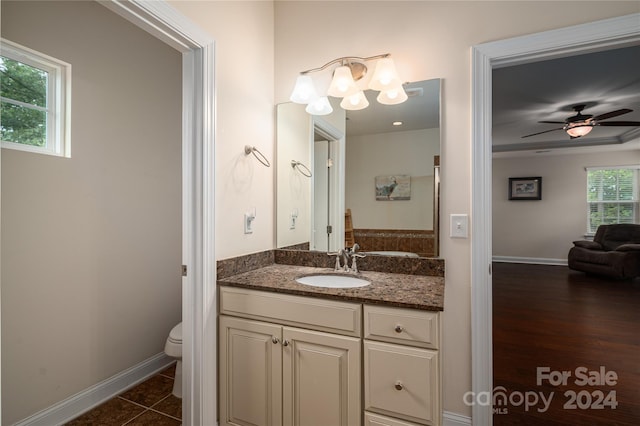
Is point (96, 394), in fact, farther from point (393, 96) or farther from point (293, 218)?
point (393, 96)

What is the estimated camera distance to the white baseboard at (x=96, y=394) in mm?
1795

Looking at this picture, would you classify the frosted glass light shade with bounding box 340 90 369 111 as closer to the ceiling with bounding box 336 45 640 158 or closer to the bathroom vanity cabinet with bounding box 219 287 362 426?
the ceiling with bounding box 336 45 640 158

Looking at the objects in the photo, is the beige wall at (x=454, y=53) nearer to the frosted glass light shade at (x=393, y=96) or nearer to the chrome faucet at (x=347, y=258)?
the frosted glass light shade at (x=393, y=96)

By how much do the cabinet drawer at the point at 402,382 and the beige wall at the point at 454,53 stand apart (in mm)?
474

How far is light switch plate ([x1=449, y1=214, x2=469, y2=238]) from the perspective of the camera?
5.57 feet

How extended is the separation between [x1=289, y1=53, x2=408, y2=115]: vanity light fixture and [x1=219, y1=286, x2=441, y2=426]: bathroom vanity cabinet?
46.1 inches

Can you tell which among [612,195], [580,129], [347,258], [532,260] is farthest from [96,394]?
[612,195]

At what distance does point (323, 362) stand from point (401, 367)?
0.34 metres

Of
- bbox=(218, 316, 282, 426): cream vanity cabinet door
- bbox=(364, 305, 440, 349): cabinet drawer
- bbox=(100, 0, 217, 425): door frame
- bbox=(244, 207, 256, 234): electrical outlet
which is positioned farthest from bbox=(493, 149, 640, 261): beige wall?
bbox=(100, 0, 217, 425): door frame

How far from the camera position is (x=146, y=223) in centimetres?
240

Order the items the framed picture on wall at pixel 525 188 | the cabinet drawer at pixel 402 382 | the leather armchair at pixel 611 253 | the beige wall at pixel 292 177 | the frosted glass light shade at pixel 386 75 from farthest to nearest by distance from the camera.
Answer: the framed picture on wall at pixel 525 188, the leather armchair at pixel 611 253, the beige wall at pixel 292 177, the frosted glass light shade at pixel 386 75, the cabinet drawer at pixel 402 382

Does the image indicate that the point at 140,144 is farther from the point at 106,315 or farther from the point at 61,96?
the point at 106,315

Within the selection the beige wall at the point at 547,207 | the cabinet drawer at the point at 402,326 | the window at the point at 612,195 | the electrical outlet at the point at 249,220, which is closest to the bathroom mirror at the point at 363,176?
the electrical outlet at the point at 249,220

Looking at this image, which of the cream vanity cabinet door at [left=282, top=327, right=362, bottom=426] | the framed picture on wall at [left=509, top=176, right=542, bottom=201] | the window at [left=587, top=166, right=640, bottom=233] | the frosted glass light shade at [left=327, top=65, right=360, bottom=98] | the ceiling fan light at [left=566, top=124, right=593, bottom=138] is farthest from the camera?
the framed picture on wall at [left=509, top=176, right=542, bottom=201]
